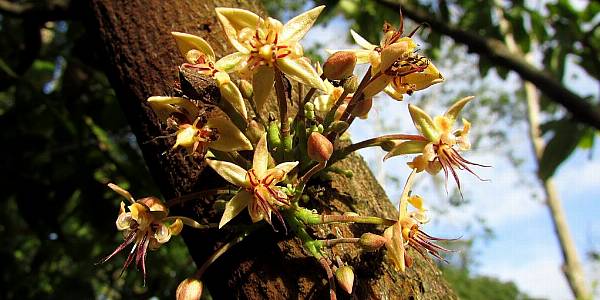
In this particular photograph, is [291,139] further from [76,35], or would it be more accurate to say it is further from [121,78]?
[76,35]

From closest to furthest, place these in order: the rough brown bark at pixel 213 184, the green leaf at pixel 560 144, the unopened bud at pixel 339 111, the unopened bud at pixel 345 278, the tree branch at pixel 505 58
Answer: the unopened bud at pixel 345 278, the rough brown bark at pixel 213 184, the unopened bud at pixel 339 111, the tree branch at pixel 505 58, the green leaf at pixel 560 144

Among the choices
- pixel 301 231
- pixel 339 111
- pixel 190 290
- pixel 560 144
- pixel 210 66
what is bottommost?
pixel 560 144

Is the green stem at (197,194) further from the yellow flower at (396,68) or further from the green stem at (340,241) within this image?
the yellow flower at (396,68)

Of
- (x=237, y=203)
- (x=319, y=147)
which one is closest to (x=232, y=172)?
(x=237, y=203)

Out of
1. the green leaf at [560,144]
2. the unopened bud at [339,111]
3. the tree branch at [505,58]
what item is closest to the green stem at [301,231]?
the unopened bud at [339,111]

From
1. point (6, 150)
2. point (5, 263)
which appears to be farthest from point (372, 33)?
point (5, 263)

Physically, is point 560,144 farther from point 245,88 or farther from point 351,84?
point 245,88
